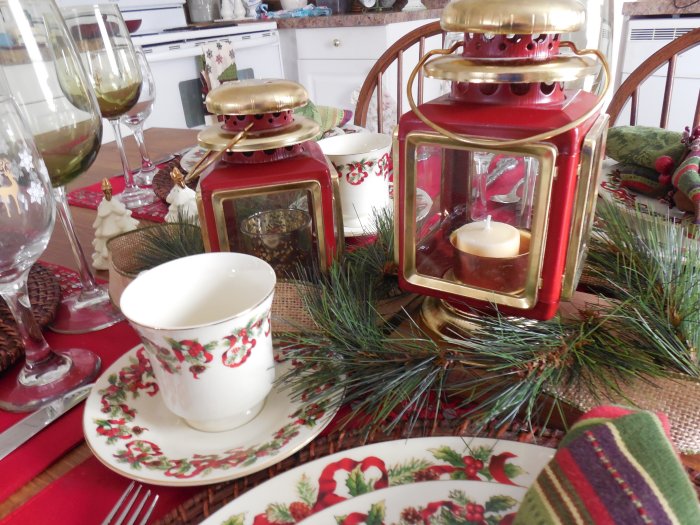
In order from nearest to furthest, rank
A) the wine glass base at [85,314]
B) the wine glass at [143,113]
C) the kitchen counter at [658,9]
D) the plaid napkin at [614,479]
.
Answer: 1. the plaid napkin at [614,479]
2. the wine glass base at [85,314]
3. the wine glass at [143,113]
4. the kitchen counter at [658,9]

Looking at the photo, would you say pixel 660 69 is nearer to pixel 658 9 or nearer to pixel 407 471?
pixel 658 9

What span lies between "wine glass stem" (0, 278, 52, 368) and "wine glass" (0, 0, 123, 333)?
0.07 metres

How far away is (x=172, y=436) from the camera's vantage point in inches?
14.5

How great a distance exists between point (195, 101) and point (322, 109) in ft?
5.39

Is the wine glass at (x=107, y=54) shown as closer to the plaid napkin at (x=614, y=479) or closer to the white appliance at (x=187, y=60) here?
the plaid napkin at (x=614, y=479)

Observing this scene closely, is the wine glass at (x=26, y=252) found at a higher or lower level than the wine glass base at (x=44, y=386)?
higher

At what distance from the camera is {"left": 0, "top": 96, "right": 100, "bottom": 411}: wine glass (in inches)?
14.1

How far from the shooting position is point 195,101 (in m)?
2.35

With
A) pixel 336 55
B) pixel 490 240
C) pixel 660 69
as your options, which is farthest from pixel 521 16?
pixel 660 69

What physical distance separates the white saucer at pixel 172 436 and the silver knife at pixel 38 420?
3cm

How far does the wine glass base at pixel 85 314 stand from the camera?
0.51 m

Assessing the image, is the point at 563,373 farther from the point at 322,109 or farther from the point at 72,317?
the point at 322,109

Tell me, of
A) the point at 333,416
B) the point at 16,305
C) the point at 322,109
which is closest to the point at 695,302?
the point at 333,416

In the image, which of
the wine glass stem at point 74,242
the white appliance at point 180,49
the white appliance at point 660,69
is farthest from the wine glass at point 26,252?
the white appliance at point 660,69
